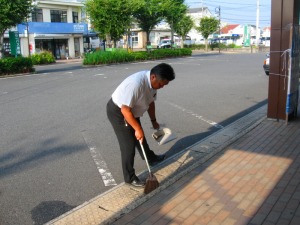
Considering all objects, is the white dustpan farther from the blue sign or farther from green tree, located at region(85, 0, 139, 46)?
the blue sign

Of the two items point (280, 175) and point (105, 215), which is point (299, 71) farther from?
point (105, 215)

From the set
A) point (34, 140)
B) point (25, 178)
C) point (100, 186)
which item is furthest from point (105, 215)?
point (34, 140)

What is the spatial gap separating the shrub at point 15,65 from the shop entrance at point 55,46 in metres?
18.7

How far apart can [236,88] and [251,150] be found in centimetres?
741

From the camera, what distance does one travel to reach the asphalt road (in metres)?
3.95

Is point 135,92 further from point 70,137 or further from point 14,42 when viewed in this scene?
→ point 14,42

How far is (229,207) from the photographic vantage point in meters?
3.52

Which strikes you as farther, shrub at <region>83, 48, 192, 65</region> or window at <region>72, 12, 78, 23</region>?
window at <region>72, 12, 78, 23</region>

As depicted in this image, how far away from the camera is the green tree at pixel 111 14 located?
89.5 feet

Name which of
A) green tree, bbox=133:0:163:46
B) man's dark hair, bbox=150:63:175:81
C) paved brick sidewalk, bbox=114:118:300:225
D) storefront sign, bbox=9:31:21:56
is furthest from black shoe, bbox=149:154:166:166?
green tree, bbox=133:0:163:46

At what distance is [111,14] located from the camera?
27.5 metres

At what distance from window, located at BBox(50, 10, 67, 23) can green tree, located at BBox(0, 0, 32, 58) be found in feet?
68.2

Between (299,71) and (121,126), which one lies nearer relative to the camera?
(121,126)

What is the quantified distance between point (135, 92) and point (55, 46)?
40321 mm
